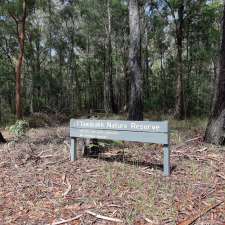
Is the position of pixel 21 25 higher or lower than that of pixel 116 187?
higher

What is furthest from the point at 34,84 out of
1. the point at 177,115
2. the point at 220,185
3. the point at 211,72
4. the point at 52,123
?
the point at 220,185

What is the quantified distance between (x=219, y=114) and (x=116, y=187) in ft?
10.8

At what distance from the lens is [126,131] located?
5090mm

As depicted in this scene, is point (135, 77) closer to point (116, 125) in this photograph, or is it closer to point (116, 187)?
point (116, 125)

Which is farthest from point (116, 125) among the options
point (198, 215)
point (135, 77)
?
point (135, 77)

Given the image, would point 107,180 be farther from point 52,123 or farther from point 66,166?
point 52,123

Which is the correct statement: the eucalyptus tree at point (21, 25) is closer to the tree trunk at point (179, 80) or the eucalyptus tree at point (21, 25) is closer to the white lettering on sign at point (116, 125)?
the tree trunk at point (179, 80)

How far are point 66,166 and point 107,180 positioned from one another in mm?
1091

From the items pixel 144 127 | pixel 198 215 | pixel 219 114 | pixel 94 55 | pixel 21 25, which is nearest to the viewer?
pixel 198 215

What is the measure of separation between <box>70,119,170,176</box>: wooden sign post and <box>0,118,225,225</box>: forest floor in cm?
47

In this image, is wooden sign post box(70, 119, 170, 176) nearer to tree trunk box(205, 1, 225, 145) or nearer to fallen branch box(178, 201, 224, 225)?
fallen branch box(178, 201, 224, 225)

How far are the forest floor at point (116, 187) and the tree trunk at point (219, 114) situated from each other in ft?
1.18

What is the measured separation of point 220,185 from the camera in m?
4.43

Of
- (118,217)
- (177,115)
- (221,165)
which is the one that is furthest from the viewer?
(177,115)
